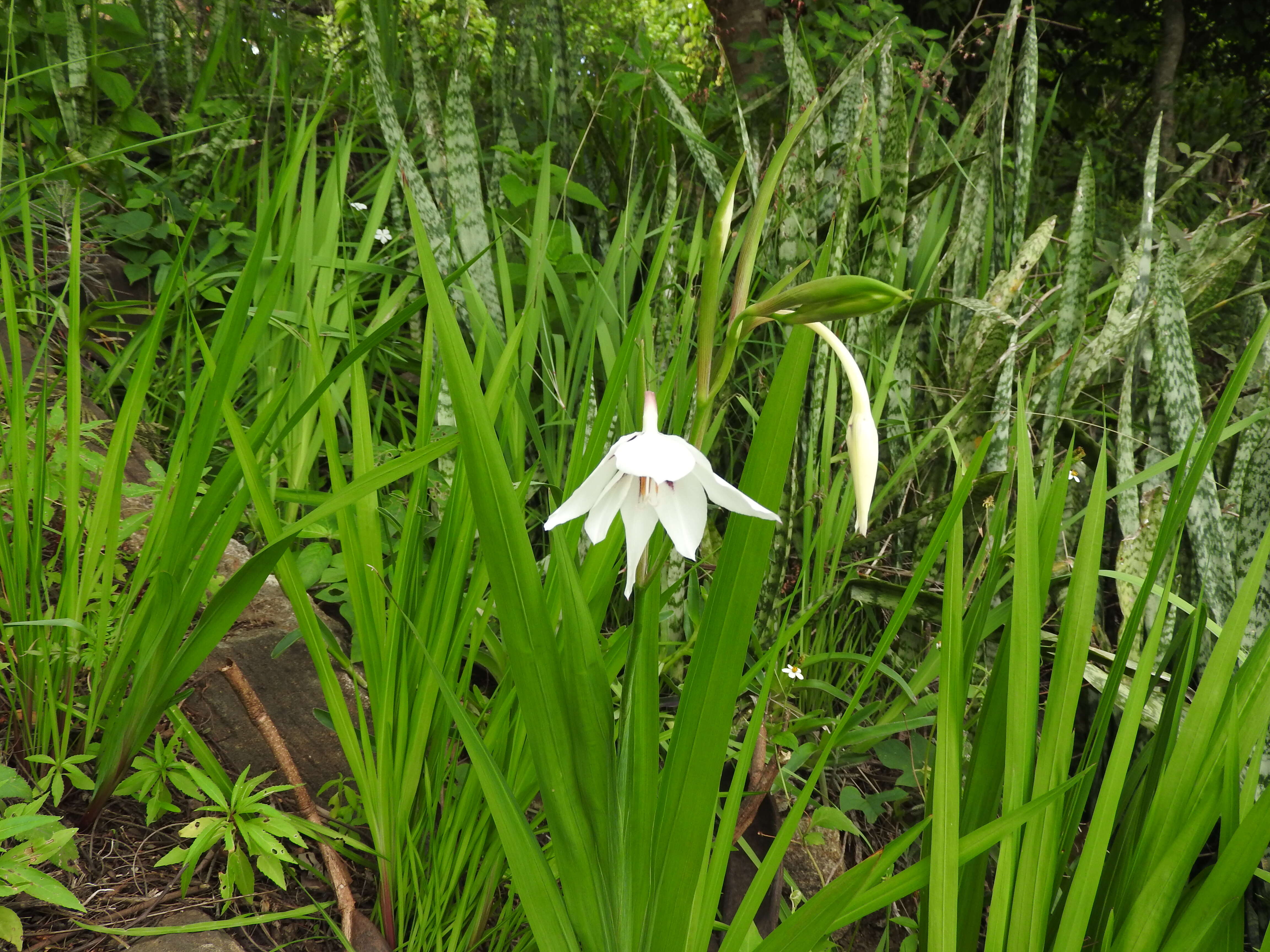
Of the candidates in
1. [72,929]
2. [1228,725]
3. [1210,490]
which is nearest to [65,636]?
[72,929]

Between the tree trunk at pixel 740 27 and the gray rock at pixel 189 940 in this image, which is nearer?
the gray rock at pixel 189 940

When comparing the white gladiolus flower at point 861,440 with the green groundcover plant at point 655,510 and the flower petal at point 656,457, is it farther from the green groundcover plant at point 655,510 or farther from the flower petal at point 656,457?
the flower petal at point 656,457

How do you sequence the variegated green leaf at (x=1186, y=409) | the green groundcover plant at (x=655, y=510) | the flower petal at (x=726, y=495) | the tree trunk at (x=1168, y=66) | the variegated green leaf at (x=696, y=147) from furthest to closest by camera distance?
1. the tree trunk at (x=1168, y=66)
2. the variegated green leaf at (x=696, y=147)
3. the variegated green leaf at (x=1186, y=409)
4. the green groundcover plant at (x=655, y=510)
5. the flower petal at (x=726, y=495)

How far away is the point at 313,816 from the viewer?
0.94m

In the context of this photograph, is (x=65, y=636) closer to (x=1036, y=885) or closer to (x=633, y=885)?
(x=633, y=885)

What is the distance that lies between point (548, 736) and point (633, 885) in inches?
6.1

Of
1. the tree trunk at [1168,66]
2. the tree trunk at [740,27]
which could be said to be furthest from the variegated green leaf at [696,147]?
the tree trunk at [1168,66]

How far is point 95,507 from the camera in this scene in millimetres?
963

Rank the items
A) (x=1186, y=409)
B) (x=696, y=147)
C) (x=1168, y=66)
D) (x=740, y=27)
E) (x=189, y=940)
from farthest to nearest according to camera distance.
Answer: (x=1168, y=66) < (x=740, y=27) < (x=696, y=147) < (x=1186, y=409) < (x=189, y=940)

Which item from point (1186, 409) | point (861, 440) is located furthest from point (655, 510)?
point (1186, 409)

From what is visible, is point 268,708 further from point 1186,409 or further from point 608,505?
point 1186,409

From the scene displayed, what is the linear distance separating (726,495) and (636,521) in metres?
0.09

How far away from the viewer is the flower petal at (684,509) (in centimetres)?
62

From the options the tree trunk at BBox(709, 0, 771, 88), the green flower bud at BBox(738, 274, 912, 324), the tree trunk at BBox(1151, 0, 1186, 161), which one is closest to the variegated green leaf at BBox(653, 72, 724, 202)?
the green flower bud at BBox(738, 274, 912, 324)
